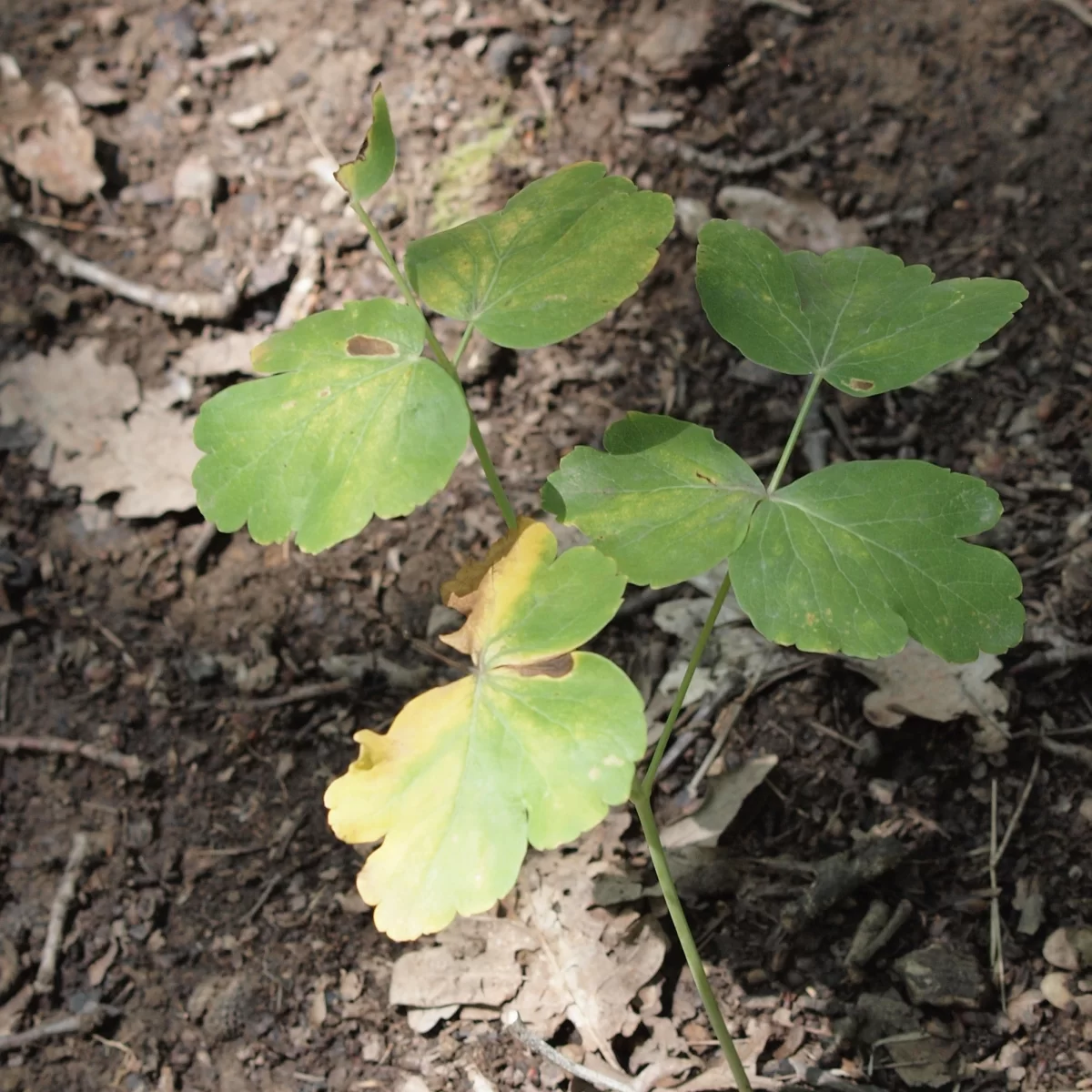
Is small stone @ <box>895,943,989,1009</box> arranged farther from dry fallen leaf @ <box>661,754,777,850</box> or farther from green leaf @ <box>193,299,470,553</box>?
green leaf @ <box>193,299,470,553</box>

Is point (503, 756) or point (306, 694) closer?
point (503, 756)

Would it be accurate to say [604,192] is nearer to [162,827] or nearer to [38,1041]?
[162,827]

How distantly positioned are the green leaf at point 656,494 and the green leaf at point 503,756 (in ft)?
0.26

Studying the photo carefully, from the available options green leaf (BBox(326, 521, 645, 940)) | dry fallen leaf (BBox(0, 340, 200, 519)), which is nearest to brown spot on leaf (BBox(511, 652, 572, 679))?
green leaf (BBox(326, 521, 645, 940))

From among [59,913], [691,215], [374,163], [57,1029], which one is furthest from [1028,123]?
[57,1029]

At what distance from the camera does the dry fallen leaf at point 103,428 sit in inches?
112

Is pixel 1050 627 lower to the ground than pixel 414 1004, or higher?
higher

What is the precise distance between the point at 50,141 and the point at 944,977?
3334 millimetres

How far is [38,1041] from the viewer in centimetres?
211

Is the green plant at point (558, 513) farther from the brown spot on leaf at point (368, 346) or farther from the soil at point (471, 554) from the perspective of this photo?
the soil at point (471, 554)

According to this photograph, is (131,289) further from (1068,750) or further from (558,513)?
(1068,750)

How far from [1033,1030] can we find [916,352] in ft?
4.01

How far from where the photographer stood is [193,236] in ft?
10.5

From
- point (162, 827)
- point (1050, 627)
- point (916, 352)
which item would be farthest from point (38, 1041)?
point (1050, 627)
